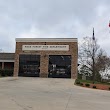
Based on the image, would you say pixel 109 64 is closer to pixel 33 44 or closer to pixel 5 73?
pixel 33 44

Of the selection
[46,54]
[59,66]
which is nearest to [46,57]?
[46,54]

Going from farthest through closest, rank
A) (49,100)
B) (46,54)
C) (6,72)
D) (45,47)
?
1. (6,72)
2. (45,47)
3. (46,54)
4. (49,100)

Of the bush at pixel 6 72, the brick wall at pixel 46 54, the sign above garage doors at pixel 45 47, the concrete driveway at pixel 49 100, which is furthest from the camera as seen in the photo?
the bush at pixel 6 72

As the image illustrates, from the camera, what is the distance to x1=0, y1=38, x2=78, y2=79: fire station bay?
46.9m

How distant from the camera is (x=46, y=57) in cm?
4759

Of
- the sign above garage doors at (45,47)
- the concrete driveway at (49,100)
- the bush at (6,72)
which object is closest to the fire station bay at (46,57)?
the sign above garage doors at (45,47)

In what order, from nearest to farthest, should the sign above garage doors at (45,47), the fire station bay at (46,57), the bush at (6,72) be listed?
the fire station bay at (46,57)
the sign above garage doors at (45,47)
the bush at (6,72)

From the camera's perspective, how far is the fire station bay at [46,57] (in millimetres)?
46906

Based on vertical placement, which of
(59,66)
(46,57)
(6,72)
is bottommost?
(6,72)

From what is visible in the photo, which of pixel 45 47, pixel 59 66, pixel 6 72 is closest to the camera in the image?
pixel 59 66

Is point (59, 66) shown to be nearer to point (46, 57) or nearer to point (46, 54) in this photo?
point (46, 57)

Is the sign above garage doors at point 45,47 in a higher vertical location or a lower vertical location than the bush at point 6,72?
higher

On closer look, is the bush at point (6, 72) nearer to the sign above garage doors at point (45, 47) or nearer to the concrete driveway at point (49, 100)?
the sign above garage doors at point (45, 47)

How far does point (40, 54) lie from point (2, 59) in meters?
10.1
